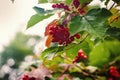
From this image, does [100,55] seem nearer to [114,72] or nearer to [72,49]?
[114,72]

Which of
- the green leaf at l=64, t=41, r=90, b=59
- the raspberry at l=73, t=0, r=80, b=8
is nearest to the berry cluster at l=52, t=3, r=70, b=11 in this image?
the raspberry at l=73, t=0, r=80, b=8

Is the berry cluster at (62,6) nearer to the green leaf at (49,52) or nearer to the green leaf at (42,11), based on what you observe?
the green leaf at (42,11)

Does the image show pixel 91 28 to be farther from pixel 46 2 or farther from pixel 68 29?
pixel 46 2

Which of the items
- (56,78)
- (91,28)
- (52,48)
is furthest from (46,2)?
(56,78)

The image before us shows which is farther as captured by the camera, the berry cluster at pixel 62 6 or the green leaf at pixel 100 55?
the berry cluster at pixel 62 6

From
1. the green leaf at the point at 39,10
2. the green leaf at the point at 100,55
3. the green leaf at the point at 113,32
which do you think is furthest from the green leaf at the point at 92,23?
the green leaf at the point at 100,55
